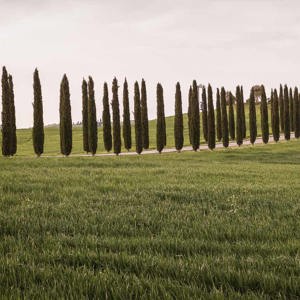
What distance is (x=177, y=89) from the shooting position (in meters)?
52.2

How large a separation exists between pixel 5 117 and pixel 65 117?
21.7ft

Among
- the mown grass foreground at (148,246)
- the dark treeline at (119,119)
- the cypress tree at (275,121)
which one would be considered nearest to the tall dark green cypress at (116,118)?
the dark treeline at (119,119)

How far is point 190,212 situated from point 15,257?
13.5 feet

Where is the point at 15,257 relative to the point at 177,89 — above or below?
below

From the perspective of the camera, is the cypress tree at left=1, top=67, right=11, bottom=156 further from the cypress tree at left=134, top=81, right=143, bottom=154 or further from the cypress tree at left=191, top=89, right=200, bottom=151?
the cypress tree at left=191, top=89, right=200, bottom=151

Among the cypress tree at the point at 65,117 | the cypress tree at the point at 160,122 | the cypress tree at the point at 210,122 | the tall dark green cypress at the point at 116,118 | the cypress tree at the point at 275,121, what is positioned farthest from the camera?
the cypress tree at the point at 275,121

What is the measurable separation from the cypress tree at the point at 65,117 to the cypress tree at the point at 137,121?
27.1ft

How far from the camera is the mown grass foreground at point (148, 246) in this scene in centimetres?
383

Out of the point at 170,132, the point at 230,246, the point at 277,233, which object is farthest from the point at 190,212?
the point at 170,132

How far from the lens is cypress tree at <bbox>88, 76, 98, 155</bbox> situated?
46500 millimetres

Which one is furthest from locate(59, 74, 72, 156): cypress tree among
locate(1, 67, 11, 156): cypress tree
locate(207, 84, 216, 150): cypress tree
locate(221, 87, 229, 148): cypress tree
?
locate(221, 87, 229, 148): cypress tree

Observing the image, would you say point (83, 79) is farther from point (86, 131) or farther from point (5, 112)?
point (5, 112)

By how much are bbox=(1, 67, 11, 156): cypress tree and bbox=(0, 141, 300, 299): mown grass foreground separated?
99.1ft

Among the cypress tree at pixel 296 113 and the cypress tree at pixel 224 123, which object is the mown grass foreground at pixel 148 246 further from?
→ the cypress tree at pixel 296 113
